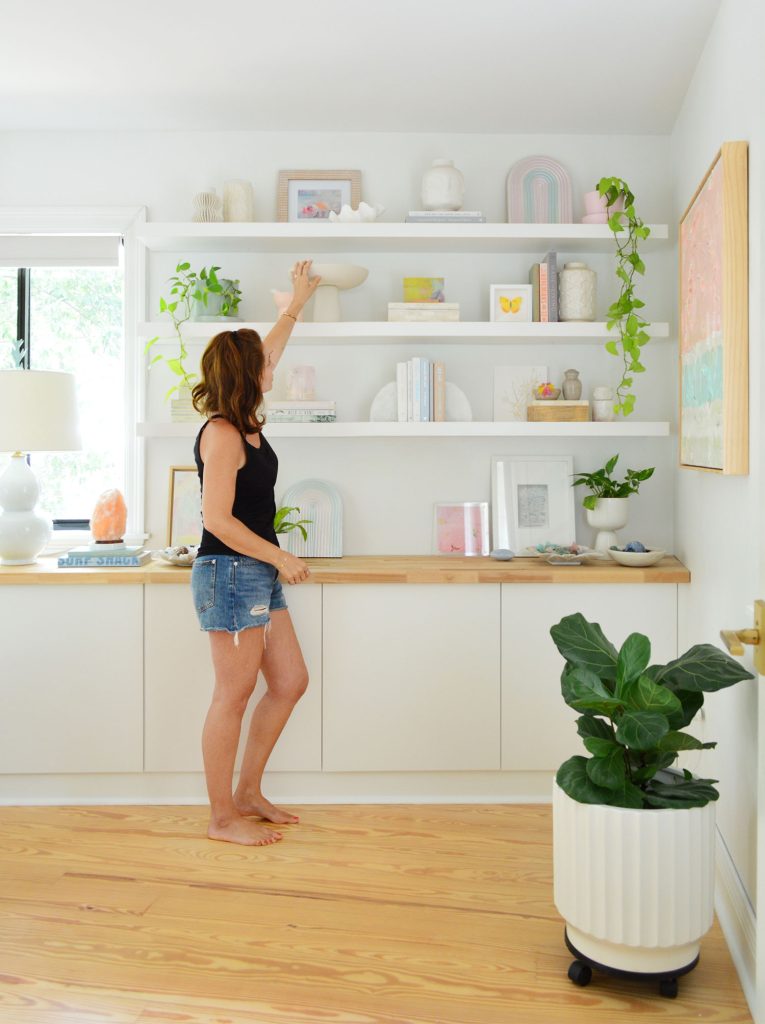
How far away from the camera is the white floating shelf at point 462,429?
11.2 ft

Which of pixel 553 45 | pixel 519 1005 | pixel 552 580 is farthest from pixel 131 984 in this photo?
pixel 553 45

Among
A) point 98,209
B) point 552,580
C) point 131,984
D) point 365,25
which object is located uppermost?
point 365,25

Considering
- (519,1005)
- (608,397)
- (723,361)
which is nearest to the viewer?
(519,1005)

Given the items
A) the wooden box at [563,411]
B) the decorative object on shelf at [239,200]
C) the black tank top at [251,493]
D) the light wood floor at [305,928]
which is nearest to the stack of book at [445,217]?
the decorative object on shelf at [239,200]

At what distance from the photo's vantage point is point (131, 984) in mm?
2117

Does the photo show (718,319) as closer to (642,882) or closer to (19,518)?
(642,882)

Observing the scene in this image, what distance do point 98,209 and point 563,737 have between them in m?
2.75

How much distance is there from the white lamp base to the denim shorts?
88cm

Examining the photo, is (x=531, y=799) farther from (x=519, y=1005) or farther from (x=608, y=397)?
(x=608, y=397)

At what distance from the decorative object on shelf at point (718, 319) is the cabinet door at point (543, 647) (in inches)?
22.1

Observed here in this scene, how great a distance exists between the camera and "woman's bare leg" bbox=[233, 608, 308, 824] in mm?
3016

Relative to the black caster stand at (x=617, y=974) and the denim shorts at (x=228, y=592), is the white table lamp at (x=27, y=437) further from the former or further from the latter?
the black caster stand at (x=617, y=974)

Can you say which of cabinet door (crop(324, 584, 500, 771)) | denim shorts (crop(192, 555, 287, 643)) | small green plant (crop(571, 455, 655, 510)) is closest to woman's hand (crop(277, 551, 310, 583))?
denim shorts (crop(192, 555, 287, 643))

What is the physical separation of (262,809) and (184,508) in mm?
1258
